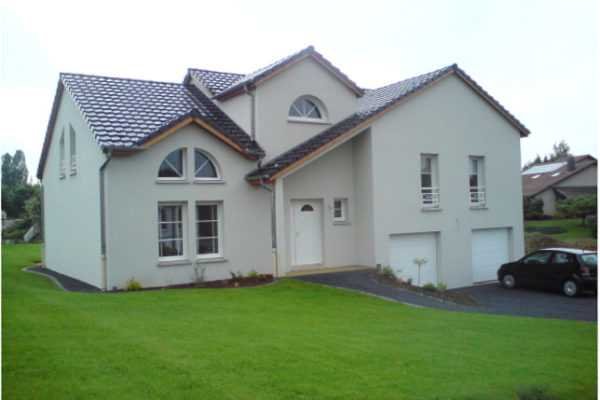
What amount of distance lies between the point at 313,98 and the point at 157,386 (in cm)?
1486

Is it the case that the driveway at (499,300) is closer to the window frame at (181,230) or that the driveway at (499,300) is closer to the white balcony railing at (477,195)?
the window frame at (181,230)

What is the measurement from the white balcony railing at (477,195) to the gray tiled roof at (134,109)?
9233 mm

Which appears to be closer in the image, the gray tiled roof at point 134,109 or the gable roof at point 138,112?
the gable roof at point 138,112

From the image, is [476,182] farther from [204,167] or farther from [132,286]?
[132,286]

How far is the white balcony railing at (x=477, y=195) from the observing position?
22656mm

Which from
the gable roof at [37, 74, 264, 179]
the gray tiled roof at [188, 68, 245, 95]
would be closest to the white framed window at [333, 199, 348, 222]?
the gable roof at [37, 74, 264, 179]

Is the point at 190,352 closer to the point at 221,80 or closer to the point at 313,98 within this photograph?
the point at 313,98

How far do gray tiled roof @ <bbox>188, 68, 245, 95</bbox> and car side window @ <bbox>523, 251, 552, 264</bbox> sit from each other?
12241mm

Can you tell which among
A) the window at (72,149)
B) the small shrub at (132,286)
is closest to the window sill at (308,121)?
the window at (72,149)

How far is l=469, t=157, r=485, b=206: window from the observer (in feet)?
74.3

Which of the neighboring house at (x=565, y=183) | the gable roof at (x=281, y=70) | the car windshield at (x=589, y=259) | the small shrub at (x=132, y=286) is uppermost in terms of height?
the gable roof at (x=281, y=70)

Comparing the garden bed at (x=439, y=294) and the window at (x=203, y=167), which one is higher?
the window at (x=203, y=167)

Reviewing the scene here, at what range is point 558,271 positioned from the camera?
18.9m

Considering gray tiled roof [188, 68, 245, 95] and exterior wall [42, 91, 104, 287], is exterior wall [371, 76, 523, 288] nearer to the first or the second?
gray tiled roof [188, 68, 245, 95]
